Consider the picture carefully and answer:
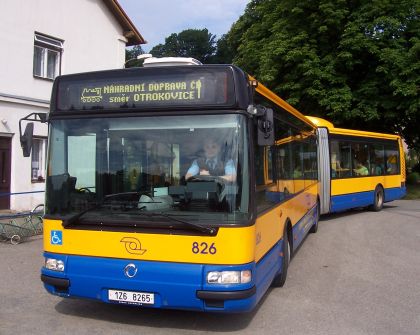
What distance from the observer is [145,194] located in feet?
16.0

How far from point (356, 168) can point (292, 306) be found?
1038 cm

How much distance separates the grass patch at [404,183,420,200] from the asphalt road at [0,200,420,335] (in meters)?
16.5

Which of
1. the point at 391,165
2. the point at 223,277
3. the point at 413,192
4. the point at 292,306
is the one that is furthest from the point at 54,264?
the point at 413,192

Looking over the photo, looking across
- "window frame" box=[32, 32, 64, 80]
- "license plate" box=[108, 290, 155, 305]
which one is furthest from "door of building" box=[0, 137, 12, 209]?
"license plate" box=[108, 290, 155, 305]

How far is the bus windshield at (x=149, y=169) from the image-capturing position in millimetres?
4668

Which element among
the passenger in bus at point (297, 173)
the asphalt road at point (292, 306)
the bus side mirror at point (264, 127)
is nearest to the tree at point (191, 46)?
the passenger in bus at point (297, 173)

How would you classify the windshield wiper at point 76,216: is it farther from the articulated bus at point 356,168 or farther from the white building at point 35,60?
the articulated bus at point 356,168

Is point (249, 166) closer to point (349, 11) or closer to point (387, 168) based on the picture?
point (387, 168)

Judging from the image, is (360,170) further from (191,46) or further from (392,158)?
(191,46)

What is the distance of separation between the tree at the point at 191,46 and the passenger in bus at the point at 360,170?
52.2 meters

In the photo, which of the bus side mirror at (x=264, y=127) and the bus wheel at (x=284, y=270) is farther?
the bus wheel at (x=284, y=270)

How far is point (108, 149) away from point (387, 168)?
14.3 meters

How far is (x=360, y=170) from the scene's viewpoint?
15656mm

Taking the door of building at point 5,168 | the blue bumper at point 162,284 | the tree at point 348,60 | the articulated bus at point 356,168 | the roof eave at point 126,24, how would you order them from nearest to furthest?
the blue bumper at point 162,284 → the articulated bus at point 356,168 → the door of building at point 5,168 → the roof eave at point 126,24 → the tree at point 348,60
